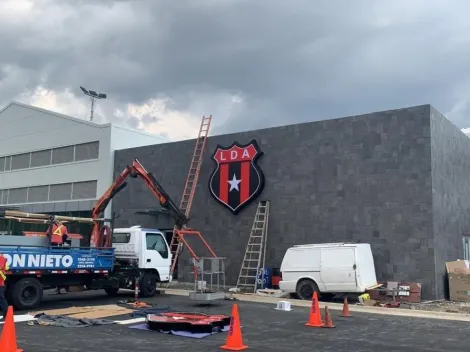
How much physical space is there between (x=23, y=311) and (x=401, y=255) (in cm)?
1266

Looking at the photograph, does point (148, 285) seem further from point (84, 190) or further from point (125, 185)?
point (84, 190)

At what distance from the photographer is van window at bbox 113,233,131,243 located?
1842 centimetres

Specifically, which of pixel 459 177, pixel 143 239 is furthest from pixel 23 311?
pixel 459 177

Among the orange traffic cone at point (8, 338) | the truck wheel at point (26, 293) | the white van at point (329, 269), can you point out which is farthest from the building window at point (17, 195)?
the orange traffic cone at point (8, 338)

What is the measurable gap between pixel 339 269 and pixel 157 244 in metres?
6.48

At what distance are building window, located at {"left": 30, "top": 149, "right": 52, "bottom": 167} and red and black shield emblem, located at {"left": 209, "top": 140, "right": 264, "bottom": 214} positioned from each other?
483 inches

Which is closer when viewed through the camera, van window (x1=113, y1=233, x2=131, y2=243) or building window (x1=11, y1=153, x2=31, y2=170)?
van window (x1=113, y1=233, x2=131, y2=243)

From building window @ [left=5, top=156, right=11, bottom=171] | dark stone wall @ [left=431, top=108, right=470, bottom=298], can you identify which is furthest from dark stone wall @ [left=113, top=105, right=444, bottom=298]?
building window @ [left=5, top=156, right=11, bottom=171]

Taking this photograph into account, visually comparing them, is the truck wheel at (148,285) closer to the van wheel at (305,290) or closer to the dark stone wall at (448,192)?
the van wheel at (305,290)

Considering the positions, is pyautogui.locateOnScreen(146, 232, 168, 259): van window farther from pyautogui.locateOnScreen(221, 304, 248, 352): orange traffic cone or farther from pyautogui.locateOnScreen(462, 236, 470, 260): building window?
pyautogui.locateOnScreen(462, 236, 470, 260): building window

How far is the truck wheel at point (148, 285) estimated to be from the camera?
1788cm

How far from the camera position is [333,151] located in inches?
826

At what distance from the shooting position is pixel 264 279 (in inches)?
835

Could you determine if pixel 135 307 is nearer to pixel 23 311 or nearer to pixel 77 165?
pixel 23 311
